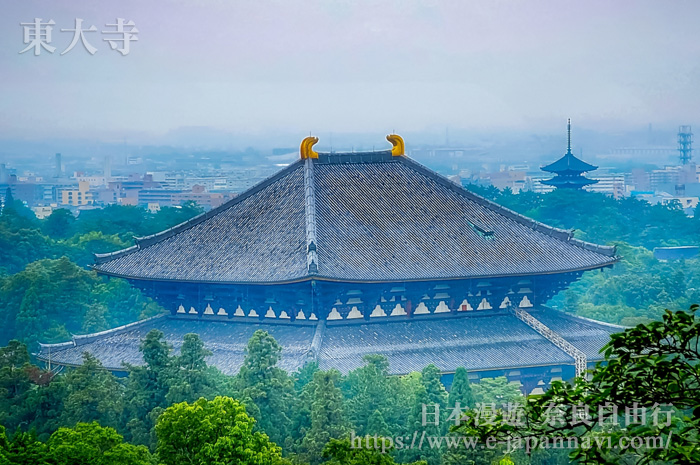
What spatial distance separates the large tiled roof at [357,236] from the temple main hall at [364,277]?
44 mm

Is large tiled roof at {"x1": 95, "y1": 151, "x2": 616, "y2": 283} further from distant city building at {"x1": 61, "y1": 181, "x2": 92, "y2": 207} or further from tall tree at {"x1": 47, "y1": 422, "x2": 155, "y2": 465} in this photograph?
distant city building at {"x1": 61, "y1": 181, "x2": 92, "y2": 207}

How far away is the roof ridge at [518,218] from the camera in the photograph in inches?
1471

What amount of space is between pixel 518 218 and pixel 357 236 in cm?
534

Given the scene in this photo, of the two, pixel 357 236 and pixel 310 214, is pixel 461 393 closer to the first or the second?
pixel 357 236

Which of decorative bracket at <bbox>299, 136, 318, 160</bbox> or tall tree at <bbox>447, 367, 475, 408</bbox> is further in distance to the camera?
decorative bracket at <bbox>299, 136, 318, 160</bbox>

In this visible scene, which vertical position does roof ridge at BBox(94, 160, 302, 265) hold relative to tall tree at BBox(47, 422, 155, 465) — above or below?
above

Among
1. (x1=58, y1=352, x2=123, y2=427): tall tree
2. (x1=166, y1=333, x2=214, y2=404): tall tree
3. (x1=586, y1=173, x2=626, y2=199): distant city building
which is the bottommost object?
(x1=58, y1=352, x2=123, y2=427): tall tree

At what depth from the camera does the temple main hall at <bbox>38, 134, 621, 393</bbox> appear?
34.0 m

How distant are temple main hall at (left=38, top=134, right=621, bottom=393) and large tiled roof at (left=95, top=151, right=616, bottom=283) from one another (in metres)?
0.04

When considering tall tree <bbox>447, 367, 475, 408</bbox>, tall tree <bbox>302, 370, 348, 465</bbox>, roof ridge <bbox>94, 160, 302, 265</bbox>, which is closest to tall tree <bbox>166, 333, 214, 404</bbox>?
tall tree <bbox>302, 370, 348, 465</bbox>

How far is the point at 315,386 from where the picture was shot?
28453mm

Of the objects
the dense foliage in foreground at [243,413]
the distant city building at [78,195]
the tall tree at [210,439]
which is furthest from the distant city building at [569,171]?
the tall tree at [210,439]

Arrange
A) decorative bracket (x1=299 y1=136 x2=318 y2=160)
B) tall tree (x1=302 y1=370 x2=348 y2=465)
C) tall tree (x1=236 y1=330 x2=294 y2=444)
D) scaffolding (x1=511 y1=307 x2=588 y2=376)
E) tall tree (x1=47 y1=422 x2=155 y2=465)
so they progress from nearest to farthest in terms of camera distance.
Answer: tall tree (x1=47 y1=422 x2=155 y2=465) → tall tree (x1=302 y1=370 x2=348 y2=465) → tall tree (x1=236 y1=330 x2=294 y2=444) → scaffolding (x1=511 y1=307 x2=588 y2=376) → decorative bracket (x1=299 y1=136 x2=318 y2=160)

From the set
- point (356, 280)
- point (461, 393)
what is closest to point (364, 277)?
point (356, 280)
